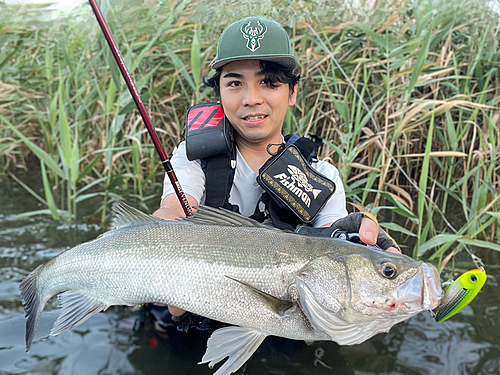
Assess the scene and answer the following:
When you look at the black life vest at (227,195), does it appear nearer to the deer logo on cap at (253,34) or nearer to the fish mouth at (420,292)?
the deer logo on cap at (253,34)

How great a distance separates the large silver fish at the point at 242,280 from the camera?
59.8 inches

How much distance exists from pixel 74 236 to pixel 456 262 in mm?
3032

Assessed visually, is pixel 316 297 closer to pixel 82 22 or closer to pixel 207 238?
pixel 207 238

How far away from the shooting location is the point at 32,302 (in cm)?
195

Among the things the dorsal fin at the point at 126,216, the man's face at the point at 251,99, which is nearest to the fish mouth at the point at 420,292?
the dorsal fin at the point at 126,216

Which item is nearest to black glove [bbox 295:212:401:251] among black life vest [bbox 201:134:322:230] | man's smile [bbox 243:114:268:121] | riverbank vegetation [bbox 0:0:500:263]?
black life vest [bbox 201:134:322:230]

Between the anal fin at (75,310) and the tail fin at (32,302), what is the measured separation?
0.15 m

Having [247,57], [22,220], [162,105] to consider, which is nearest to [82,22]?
[162,105]

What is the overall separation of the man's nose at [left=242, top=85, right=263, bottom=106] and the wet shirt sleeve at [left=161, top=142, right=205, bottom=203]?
48 cm

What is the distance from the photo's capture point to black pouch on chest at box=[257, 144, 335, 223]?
2324mm

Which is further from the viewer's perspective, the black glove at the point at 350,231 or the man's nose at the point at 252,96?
the man's nose at the point at 252,96

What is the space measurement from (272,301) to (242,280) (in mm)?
144

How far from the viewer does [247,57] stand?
2316 millimetres

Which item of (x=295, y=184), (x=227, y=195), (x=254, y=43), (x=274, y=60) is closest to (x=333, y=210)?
(x=295, y=184)
